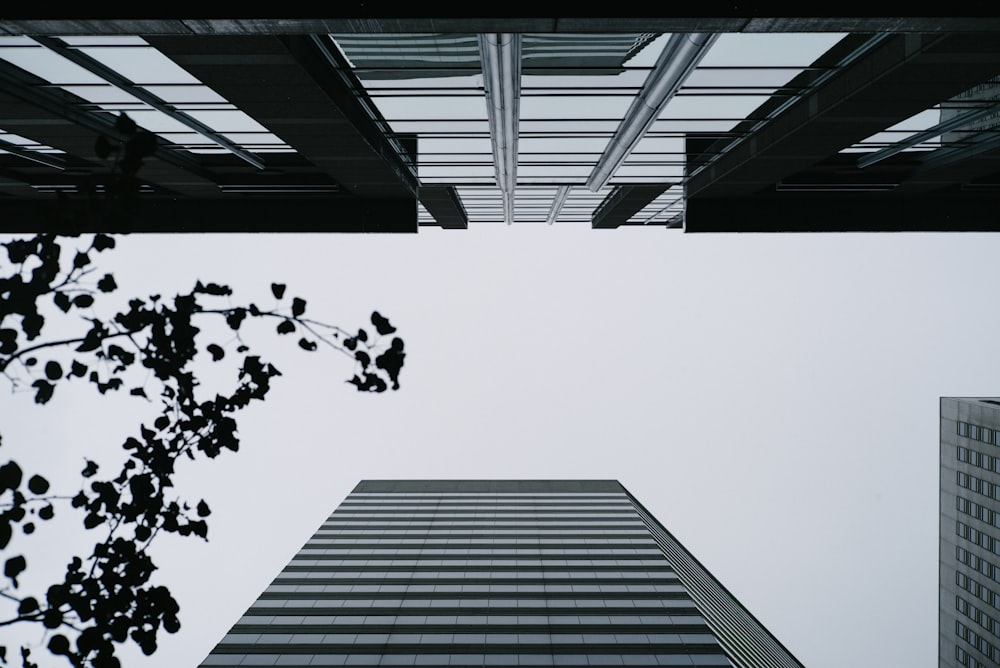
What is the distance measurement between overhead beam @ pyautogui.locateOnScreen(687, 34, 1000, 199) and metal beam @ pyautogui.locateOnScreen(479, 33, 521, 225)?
5683mm

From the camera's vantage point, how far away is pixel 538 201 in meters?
27.2

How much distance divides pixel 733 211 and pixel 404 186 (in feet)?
31.6

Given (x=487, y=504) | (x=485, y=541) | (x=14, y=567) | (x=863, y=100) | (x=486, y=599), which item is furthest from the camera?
(x=487, y=504)

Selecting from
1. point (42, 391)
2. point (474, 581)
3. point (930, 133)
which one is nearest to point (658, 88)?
point (930, 133)

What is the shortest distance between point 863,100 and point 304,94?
34.0 ft

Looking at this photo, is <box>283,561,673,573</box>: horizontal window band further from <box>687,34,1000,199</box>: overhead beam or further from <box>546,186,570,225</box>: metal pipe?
<box>687,34,1000,199</box>: overhead beam

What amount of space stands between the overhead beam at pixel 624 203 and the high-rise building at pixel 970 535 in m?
64.0

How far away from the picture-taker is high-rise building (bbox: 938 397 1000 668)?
68125 mm

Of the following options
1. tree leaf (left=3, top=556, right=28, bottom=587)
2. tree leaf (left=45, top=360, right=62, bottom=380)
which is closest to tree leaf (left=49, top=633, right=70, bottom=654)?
tree leaf (left=3, top=556, right=28, bottom=587)

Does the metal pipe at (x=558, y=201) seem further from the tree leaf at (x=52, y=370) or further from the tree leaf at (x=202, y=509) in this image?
the tree leaf at (x=52, y=370)

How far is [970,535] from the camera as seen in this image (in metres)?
71.7

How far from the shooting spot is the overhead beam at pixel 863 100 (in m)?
9.81

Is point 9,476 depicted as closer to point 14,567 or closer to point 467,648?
point 14,567

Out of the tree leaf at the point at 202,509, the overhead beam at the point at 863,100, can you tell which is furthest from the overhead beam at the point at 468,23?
the tree leaf at the point at 202,509
